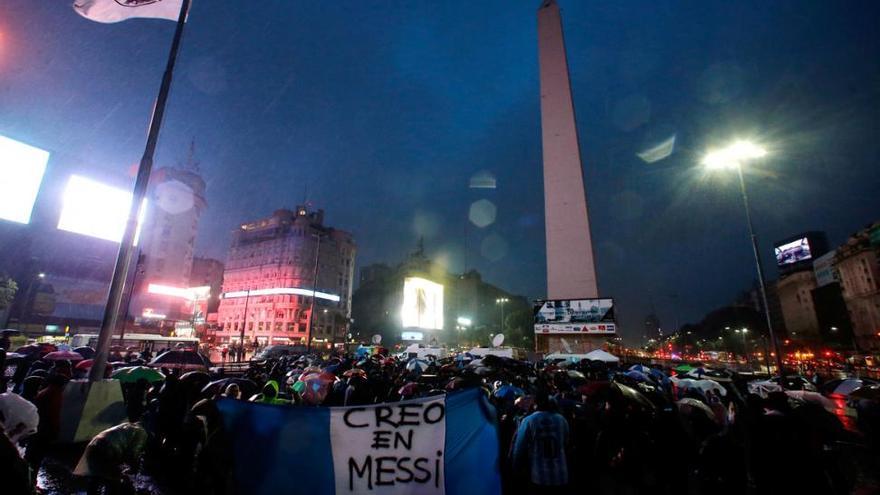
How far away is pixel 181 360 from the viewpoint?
19672mm

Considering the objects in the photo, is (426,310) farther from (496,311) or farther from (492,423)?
(496,311)

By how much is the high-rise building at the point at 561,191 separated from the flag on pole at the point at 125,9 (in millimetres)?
38960

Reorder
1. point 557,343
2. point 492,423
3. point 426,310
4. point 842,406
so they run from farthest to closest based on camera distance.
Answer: point 426,310, point 557,343, point 842,406, point 492,423

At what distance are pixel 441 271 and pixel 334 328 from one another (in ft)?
172

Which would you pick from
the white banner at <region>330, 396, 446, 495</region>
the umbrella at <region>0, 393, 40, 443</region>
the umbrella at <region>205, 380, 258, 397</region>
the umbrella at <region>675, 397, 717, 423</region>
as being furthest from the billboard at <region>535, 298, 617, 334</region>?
the umbrella at <region>0, 393, 40, 443</region>

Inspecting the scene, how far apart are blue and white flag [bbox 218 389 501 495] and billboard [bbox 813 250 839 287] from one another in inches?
4614

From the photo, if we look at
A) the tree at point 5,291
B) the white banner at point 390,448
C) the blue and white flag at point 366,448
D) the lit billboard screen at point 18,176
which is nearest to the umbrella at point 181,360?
the lit billboard screen at point 18,176

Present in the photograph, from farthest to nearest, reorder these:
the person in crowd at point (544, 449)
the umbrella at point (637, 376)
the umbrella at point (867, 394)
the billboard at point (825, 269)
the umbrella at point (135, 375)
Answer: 1. the billboard at point (825, 269)
2. the umbrella at point (637, 376)
3. the umbrella at point (135, 375)
4. the umbrella at point (867, 394)
5. the person in crowd at point (544, 449)

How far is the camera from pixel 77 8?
8.97m

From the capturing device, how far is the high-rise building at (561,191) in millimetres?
43281

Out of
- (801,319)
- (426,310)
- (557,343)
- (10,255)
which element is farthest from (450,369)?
(801,319)

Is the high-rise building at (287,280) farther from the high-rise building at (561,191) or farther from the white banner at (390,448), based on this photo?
the white banner at (390,448)

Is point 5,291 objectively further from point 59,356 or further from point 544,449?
point 544,449

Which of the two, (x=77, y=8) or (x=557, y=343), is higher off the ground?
(x=77, y=8)
